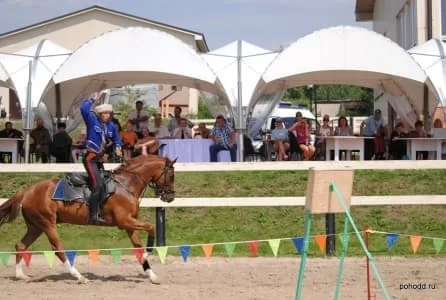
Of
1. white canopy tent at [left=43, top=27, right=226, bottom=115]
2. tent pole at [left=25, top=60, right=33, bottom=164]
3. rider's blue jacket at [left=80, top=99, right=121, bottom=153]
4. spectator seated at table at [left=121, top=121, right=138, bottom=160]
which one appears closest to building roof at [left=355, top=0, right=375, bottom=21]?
white canopy tent at [left=43, top=27, right=226, bottom=115]

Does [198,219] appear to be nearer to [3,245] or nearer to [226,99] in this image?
[3,245]

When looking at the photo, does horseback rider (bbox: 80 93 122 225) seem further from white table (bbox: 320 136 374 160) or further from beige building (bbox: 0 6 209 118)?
beige building (bbox: 0 6 209 118)

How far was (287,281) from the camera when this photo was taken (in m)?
10.0

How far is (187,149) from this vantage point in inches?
714

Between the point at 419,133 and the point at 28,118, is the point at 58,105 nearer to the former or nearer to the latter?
the point at 28,118

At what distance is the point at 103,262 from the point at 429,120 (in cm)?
1158

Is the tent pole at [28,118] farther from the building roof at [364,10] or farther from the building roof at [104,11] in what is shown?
the building roof at [104,11]

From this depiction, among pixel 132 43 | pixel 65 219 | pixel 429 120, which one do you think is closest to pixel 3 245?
pixel 65 219

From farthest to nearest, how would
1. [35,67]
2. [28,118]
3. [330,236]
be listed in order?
[35,67], [28,118], [330,236]

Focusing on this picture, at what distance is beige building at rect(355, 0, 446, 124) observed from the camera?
2600 centimetres

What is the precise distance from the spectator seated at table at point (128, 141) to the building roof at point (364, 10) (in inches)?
1115

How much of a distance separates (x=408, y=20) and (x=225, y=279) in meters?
22.1

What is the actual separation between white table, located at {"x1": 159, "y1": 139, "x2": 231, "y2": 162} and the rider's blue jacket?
7.74 meters

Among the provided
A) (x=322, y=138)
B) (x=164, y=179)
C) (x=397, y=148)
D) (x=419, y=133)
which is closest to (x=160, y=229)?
(x=164, y=179)
